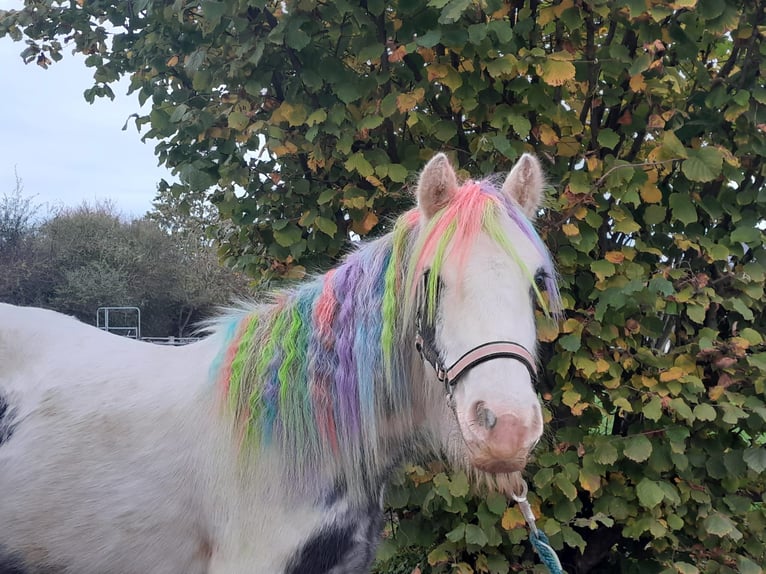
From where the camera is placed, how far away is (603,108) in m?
3.01

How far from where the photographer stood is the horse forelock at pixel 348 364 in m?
1.85

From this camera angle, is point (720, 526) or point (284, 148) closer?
point (720, 526)

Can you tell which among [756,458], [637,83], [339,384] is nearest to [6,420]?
[339,384]

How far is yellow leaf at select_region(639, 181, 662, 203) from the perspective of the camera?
9.14 ft

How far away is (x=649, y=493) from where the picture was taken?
8.92ft

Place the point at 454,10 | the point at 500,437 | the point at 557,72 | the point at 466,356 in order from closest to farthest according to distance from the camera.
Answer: the point at 500,437, the point at 466,356, the point at 454,10, the point at 557,72

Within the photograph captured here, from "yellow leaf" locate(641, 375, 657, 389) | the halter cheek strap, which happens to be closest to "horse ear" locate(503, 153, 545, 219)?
the halter cheek strap

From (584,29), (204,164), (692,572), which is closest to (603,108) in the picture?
(584,29)

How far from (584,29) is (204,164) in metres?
1.99

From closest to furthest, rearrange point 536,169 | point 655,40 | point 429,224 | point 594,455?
point 429,224
point 536,169
point 655,40
point 594,455

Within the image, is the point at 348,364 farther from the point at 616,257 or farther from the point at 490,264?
the point at 616,257

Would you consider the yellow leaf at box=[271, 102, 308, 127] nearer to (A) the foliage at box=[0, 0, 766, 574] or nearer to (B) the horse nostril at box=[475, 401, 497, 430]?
(A) the foliage at box=[0, 0, 766, 574]

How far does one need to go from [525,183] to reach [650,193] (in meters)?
1.10

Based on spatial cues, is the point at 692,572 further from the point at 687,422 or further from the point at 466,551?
the point at 466,551
